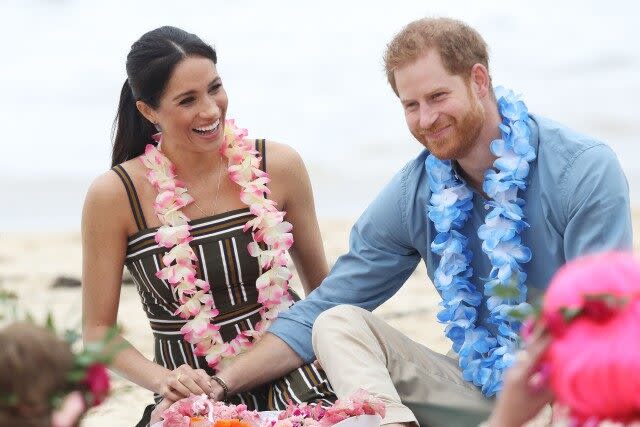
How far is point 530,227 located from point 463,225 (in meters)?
0.28

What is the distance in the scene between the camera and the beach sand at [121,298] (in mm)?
5613

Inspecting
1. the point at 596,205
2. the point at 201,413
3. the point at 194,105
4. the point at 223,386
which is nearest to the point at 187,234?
the point at 194,105

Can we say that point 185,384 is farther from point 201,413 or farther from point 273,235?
point 273,235

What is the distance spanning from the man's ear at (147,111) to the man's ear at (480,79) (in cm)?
122

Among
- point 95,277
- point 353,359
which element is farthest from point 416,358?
point 95,277

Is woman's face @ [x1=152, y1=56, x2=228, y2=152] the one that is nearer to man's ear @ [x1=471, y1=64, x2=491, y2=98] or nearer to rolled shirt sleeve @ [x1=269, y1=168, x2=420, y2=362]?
rolled shirt sleeve @ [x1=269, y1=168, x2=420, y2=362]

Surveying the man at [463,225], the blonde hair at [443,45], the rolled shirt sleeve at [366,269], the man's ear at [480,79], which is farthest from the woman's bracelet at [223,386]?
the man's ear at [480,79]

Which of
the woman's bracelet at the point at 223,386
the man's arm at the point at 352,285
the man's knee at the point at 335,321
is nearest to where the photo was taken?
the man's knee at the point at 335,321

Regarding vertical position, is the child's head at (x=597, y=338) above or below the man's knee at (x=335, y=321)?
above

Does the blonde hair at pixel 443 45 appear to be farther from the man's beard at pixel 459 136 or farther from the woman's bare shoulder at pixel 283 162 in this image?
the woman's bare shoulder at pixel 283 162

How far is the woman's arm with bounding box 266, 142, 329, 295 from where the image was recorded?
170 inches

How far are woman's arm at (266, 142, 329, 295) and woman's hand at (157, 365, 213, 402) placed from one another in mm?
773

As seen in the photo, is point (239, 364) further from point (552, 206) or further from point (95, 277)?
point (552, 206)

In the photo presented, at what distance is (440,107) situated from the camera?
3.73m
